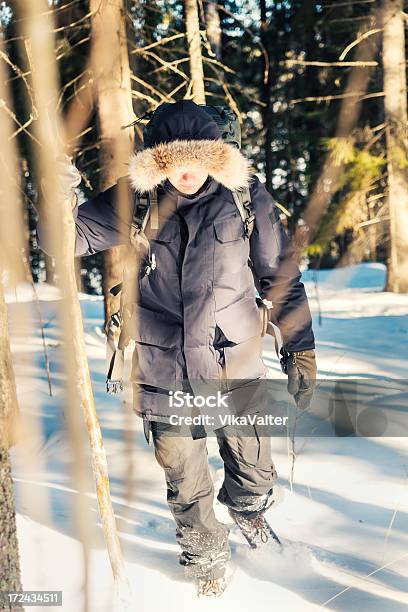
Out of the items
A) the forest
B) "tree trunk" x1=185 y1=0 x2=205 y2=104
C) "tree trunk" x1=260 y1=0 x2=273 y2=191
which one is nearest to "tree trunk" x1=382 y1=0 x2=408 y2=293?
the forest

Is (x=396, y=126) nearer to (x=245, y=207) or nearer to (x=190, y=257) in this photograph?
(x=245, y=207)

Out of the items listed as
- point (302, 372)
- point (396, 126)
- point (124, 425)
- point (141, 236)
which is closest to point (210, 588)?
point (302, 372)

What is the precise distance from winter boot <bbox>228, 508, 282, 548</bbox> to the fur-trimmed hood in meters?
1.86

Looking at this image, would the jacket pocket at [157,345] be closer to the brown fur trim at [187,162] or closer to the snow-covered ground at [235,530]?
the snow-covered ground at [235,530]

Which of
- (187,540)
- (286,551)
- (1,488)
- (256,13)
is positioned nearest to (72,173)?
(1,488)

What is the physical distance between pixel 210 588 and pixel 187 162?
2113 mm

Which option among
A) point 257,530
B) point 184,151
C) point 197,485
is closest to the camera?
point 184,151

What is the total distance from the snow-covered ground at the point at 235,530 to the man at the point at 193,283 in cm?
25

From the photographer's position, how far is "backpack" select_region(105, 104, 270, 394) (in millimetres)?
3221

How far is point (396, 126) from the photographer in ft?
39.8

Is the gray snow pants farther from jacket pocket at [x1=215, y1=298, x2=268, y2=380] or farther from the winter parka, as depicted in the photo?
jacket pocket at [x1=215, y1=298, x2=268, y2=380]

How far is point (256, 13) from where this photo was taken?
18828 millimetres

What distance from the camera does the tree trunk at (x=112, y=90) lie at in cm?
657

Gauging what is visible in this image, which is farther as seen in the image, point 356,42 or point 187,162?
point 356,42
